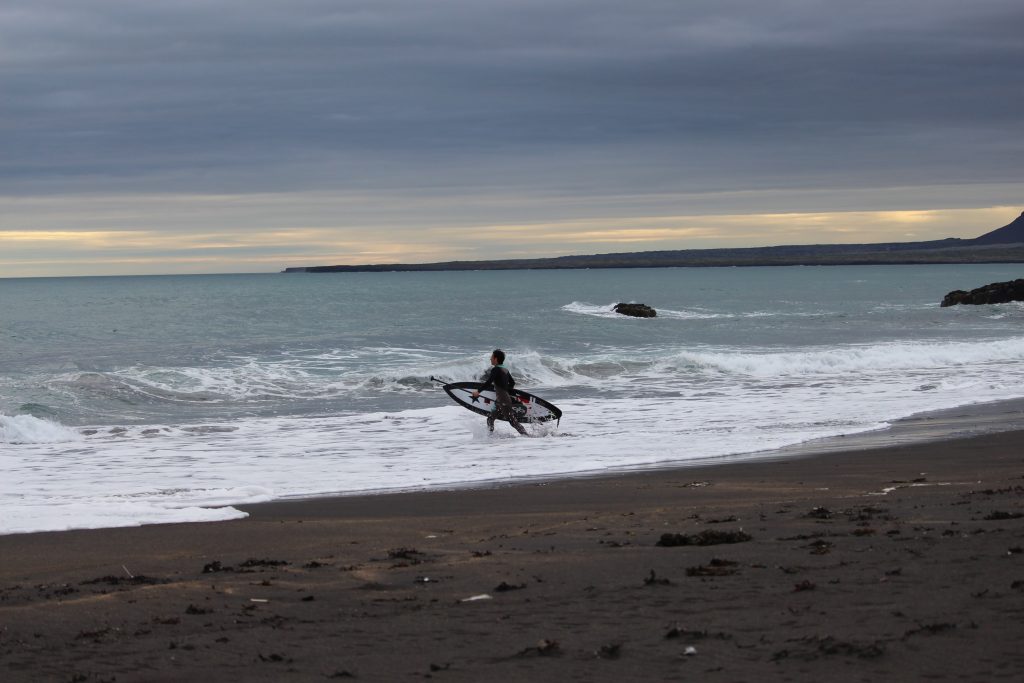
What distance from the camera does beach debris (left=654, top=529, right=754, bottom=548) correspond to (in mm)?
7664

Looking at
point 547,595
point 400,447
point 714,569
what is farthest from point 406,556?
point 400,447

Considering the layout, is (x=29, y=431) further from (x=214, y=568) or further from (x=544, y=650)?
(x=544, y=650)

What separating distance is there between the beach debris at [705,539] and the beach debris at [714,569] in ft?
2.47

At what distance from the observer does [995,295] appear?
224 feet

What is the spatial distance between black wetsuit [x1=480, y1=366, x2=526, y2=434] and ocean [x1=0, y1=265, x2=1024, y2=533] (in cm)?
25

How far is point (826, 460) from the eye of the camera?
13758mm

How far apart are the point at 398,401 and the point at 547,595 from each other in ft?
62.7

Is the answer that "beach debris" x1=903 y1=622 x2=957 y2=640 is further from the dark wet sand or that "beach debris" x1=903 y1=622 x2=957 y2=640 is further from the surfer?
the surfer

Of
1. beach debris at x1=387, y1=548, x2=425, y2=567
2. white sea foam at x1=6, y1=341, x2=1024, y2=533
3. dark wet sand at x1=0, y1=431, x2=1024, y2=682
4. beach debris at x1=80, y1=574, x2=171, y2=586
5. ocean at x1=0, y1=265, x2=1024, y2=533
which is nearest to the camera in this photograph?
dark wet sand at x1=0, y1=431, x2=1024, y2=682

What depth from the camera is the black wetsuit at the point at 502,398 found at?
61.2 ft

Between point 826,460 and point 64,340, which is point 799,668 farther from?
point 64,340

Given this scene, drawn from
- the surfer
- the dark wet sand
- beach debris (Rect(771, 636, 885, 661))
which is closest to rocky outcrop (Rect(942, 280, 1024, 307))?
the surfer

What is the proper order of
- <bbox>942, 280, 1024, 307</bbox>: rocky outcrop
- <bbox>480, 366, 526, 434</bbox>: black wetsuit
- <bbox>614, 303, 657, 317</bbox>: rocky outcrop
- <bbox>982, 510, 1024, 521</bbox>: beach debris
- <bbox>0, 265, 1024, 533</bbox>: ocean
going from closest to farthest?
<bbox>982, 510, 1024, 521</bbox>: beach debris, <bbox>0, 265, 1024, 533</bbox>: ocean, <bbox>480, 366, 526, 434</bbox>: black wetsuit, <bbox>614, 303, 657, 317</bbox>: rocky outcrop, <bbox>942, 280, 1024, 307</bbox>: rocky outcrop

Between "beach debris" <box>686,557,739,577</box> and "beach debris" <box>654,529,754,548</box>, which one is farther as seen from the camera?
"beach debris" <box>654,529,754,548</box>
